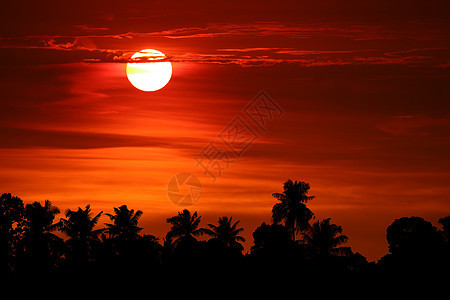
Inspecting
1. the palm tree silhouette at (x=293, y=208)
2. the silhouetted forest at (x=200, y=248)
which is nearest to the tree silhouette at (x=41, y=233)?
the silhouetted forest at (x=200, y=248)

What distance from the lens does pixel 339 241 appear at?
329 ft

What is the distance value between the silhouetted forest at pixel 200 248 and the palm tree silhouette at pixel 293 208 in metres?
0.12

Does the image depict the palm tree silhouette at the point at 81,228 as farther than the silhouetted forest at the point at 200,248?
Yes

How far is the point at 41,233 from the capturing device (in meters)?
106

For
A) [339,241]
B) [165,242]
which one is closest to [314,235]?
[339,241]

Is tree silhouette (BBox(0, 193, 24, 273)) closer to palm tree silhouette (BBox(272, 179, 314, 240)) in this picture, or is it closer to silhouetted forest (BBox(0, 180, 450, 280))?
silhouetted forest (BBox(0, 180, 450, 280))

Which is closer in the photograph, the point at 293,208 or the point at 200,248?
the point at 200,248

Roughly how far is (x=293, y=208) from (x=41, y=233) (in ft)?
102

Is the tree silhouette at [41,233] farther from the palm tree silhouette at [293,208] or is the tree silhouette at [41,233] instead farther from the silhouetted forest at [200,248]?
the palm tree silhouette at [293,208]

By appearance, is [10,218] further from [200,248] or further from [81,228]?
[200,248]

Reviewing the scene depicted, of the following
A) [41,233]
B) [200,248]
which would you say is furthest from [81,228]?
[200,248]

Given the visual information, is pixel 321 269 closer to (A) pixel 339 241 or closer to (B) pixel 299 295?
(B) pixel 299 295

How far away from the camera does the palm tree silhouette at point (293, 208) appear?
353ft

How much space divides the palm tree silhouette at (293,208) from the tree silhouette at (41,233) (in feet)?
87.7
